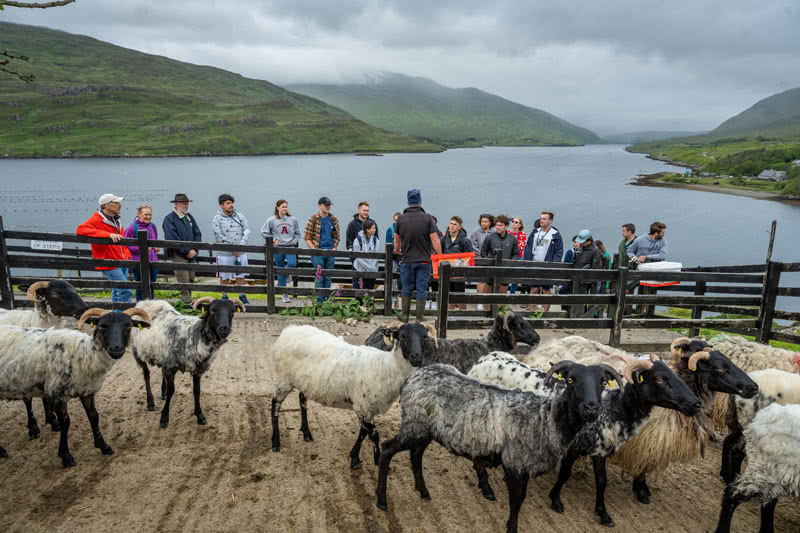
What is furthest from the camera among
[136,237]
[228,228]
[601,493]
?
[228,228]

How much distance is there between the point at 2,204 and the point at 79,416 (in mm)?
49640

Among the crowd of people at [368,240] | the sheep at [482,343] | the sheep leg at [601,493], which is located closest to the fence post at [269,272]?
the crowd of people at [368,240]

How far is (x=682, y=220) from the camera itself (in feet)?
154

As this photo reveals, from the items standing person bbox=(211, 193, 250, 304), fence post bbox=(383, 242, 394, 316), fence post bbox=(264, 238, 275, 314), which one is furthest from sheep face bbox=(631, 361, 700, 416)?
standing person bbox=(211, 193, 250, 304)

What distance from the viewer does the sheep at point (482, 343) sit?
6.30 metres

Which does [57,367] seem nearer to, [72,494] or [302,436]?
[72,494]

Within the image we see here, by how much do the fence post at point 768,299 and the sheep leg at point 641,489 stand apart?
217 inches

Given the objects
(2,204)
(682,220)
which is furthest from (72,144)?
(682,220)

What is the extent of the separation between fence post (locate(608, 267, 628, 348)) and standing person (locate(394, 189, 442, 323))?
3.16 meters

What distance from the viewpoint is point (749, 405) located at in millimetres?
5020

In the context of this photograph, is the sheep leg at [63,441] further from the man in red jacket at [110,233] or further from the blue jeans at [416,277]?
the blue jeans at [416,277]

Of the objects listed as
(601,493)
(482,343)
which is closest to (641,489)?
(601,493)

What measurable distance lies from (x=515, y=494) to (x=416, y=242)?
539cm

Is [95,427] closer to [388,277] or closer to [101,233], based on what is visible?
[101,233]
